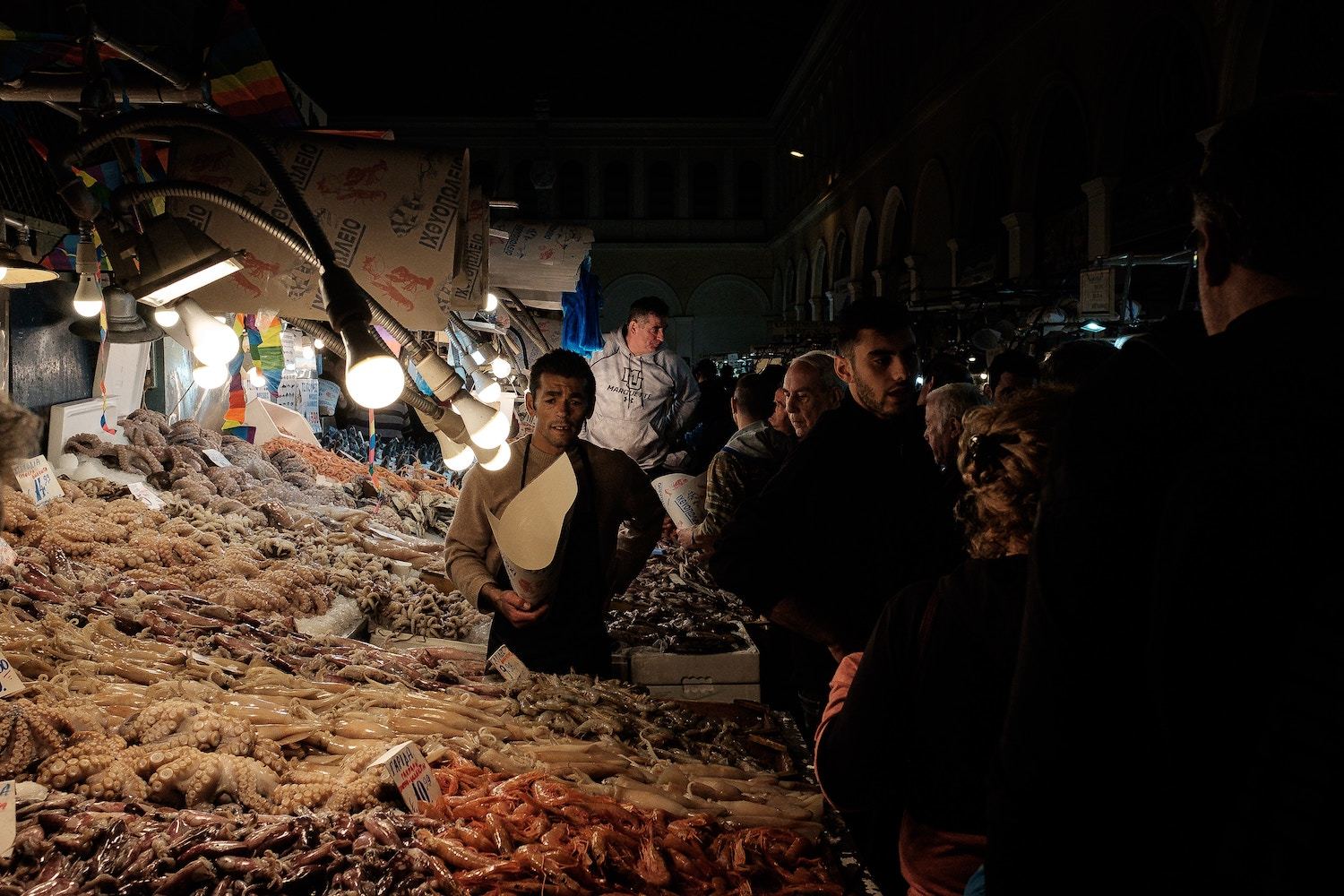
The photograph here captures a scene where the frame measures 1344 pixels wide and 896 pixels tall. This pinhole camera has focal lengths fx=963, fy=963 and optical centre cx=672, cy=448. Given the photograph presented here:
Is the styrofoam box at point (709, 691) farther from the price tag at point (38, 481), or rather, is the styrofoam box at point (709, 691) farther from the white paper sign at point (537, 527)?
the price tag at point (38, 481)

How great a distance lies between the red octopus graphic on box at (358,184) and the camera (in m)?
3.41

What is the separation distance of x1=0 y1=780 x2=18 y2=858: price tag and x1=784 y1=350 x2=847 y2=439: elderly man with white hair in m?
3.27

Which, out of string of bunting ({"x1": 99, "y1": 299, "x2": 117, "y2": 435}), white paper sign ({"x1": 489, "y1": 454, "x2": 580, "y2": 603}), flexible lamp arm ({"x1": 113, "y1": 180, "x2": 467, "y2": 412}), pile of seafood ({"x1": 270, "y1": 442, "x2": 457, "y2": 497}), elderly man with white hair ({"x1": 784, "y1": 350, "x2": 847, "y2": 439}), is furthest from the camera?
pile of seafood ({"x1": 270, "y1": 442, "x2": 457, "y2": 497})

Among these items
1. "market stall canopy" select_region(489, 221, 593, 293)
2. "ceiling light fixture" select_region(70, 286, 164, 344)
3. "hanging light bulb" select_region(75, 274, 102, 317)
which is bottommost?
"ceiling light fixture" select_region(70, 286, 164, 344)

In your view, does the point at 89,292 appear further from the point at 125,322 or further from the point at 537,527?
the point at 537,527

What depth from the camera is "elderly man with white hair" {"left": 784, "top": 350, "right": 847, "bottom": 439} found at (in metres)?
4.52

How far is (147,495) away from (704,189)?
4200cm

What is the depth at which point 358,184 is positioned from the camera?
3.42 m

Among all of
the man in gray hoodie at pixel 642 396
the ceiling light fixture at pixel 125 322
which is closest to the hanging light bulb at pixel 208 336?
the ceiling light fixture at pixel 125 322

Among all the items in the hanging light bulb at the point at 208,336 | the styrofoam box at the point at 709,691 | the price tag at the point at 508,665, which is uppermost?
the hanging light bulb at the point at 208,336

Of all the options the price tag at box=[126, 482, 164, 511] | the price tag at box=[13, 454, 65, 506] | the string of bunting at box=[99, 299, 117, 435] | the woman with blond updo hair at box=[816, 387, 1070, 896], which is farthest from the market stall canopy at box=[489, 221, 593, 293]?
the woman with blond updo hair at box=[816, 387, 1070, 896]

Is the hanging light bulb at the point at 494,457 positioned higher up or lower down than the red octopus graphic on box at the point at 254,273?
lower down

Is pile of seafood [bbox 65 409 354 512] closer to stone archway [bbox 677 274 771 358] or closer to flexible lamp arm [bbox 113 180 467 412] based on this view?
flexible lamp arm [bbox 113 180 467 412]

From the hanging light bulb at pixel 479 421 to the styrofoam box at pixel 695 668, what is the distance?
5.51ft
